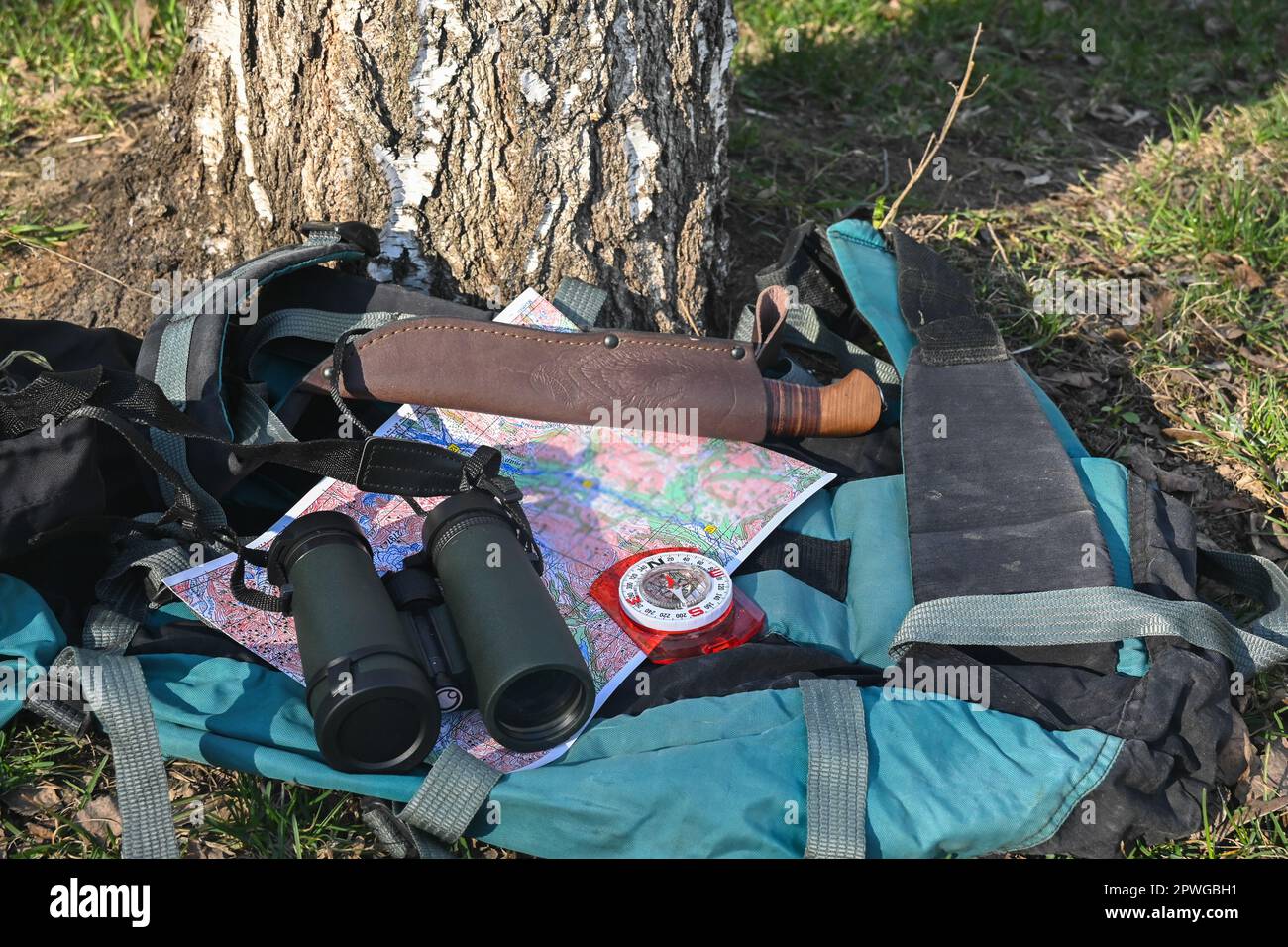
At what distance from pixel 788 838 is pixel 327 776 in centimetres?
88

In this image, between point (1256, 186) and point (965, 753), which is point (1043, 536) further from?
point (1256, 186)

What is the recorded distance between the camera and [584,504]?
283 centimetres

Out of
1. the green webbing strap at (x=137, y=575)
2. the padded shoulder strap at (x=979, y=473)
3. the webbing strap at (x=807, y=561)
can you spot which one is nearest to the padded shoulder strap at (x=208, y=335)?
the green webbing strap at (x=137, y=575)

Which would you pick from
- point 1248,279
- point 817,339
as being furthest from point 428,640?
point 1248,279

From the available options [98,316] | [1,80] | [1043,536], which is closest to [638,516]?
[1043,536]

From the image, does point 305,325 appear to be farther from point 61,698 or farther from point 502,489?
point 61,698

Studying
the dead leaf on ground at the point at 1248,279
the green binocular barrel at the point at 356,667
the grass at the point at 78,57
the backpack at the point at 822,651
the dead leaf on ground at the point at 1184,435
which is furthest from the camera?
the grass at the point at 78,57

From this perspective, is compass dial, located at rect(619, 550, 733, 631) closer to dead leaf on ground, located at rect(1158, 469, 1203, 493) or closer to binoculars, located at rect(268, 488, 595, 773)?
binoculars, located at rect(268, 488, 595, 773)

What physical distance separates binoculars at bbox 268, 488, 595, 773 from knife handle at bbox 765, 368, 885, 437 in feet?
2.86

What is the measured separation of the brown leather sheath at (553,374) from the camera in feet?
9.33

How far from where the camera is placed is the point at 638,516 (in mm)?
2812

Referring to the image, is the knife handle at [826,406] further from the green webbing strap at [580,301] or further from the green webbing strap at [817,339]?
the green webbing strap at [580,301]

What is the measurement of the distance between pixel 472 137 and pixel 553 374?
66cm

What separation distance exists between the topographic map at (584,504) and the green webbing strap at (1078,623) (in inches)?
20.1
